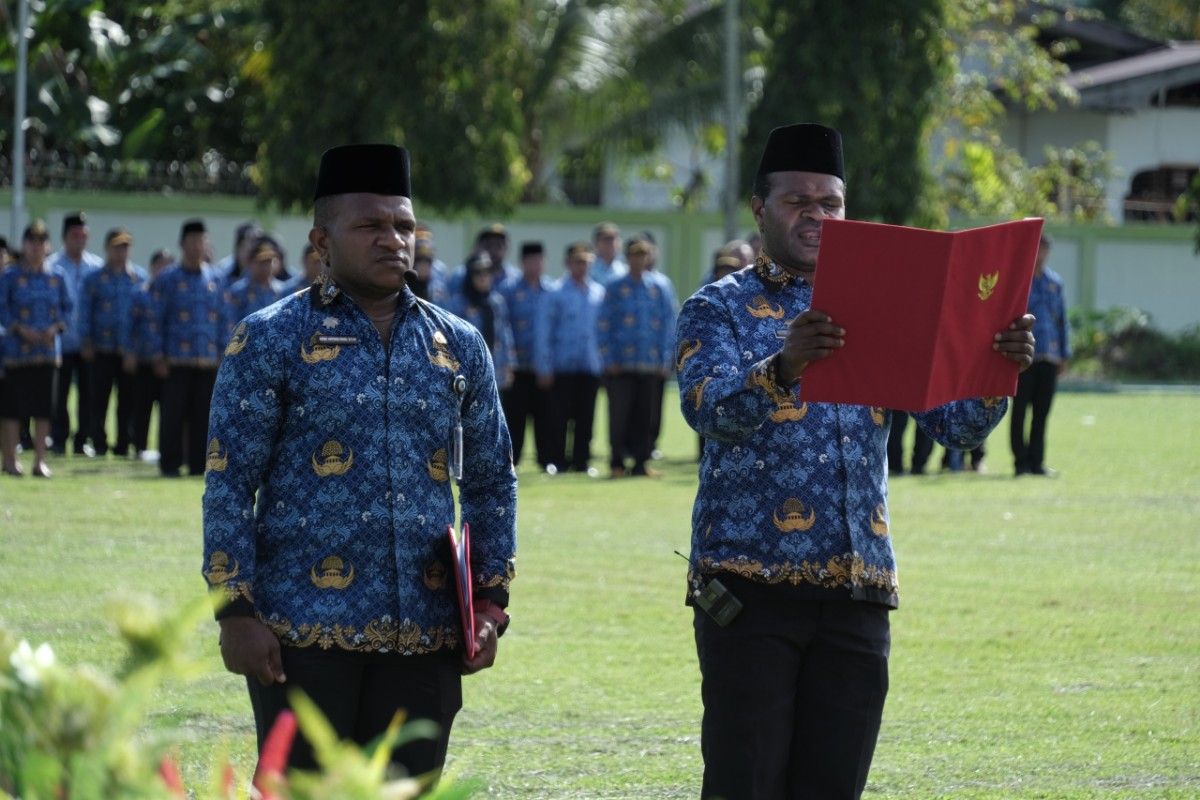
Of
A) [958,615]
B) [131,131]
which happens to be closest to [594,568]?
[958,615]

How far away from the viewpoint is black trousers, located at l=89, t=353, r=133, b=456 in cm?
2048

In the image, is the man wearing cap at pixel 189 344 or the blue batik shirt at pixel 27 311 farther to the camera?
the man wearing cap at pixel 189 344

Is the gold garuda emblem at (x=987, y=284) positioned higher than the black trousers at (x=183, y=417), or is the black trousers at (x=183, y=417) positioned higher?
the gold garuda emblem at (x=987, y=284)

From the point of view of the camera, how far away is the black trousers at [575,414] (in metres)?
20.2

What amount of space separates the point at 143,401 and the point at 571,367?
439 centimetres

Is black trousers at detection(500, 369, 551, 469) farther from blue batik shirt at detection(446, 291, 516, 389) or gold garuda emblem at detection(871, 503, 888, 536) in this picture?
gold garuda emblem at detection(871, 503, 888, 536)

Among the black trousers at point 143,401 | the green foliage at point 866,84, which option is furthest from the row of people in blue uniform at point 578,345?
the green foliage at point 866,84

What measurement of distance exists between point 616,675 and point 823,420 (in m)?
4.35

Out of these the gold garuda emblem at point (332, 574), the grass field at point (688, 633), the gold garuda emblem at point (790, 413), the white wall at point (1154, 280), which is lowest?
the grass field at point (688, 633)

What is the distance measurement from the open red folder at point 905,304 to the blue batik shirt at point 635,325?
14.8 metres

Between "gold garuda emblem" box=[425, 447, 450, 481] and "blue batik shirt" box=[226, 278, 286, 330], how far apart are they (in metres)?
13.7

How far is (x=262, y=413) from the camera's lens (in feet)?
15.7

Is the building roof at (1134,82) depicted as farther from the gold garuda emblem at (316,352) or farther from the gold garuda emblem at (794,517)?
the gold garuda emblem at (316,352)

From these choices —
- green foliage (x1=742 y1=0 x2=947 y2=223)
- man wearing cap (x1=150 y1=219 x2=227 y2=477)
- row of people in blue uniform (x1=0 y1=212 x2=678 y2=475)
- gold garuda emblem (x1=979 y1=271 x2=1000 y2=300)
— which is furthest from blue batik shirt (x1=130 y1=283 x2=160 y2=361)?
gold garuda emblem (x1=979 y1=271 x2=1000 y2=300)
